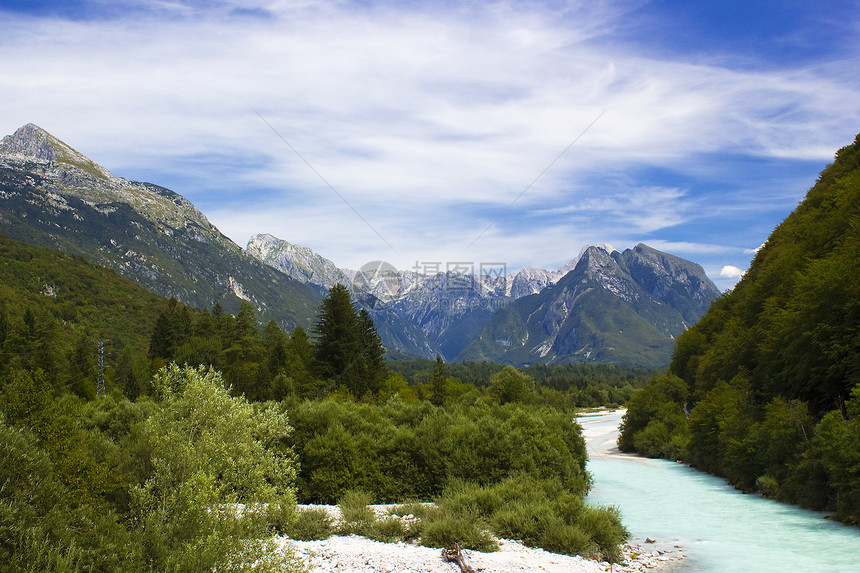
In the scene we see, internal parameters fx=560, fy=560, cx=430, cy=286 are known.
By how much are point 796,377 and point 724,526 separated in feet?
47.7

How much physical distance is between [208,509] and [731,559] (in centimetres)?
2040

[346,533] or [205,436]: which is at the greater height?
[205,436]

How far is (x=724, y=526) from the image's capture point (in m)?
29.3

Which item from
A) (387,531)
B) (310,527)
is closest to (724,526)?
(387,531)

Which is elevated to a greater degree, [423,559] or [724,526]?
[423,559]

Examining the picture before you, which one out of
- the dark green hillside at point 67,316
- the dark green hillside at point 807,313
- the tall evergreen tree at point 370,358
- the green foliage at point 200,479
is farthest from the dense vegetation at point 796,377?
the dark green hillside at point 67,316

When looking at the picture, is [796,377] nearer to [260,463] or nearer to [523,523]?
[523,523]

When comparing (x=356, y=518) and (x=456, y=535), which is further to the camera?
(x=356, y=518)

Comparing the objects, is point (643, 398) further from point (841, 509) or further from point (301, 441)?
point (301, 441)

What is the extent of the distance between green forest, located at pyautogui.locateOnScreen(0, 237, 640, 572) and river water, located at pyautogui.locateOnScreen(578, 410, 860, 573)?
13.6ft

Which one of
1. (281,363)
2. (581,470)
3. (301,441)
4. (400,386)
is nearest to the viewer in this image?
(301,441)

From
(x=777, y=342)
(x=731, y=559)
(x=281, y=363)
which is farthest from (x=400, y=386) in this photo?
(x=731, y=559)

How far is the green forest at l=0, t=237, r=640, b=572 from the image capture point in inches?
413

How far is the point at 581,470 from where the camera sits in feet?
134
